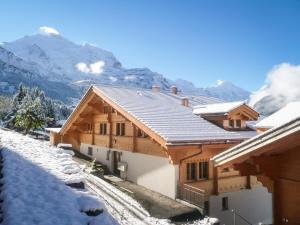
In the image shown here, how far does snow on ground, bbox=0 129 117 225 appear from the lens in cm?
563

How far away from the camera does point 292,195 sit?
6172 mm

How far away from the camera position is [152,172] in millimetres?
18047

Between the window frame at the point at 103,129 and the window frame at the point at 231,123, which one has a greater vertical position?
the window frame at the point at 231,123

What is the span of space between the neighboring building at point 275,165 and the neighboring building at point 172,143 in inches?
341

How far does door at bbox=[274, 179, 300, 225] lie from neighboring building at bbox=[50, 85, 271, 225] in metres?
8.85

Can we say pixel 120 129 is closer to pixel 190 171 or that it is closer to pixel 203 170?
pixel 190 171

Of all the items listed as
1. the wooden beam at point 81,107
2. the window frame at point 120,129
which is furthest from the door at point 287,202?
→ the wooden beam at point 81,107

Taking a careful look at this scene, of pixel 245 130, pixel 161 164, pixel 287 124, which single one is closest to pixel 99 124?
pixel 161 164

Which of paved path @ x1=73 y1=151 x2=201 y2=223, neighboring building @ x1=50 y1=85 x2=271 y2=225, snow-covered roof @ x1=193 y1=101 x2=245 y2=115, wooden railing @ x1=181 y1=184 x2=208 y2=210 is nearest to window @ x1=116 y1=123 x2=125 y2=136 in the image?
neighboring building @ x1=50 y1=85 x2=271 y2=225

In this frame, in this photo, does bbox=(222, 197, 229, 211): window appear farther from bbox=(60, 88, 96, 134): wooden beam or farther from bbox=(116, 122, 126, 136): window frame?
bbox=(60, 88, 96, 134): wooden beam

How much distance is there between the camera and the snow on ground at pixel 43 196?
5.63 metres

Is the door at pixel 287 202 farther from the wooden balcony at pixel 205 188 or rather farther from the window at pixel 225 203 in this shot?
the window at pixel 225 203

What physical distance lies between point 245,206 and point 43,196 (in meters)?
15.5

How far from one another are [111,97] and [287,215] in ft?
49.8
